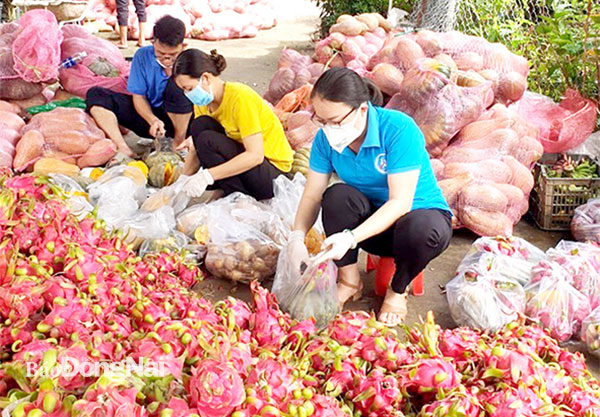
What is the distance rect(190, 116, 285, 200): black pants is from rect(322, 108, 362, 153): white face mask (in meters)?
0.84

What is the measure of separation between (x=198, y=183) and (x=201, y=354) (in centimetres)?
176

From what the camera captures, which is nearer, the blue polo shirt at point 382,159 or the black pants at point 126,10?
the blue polo shirt at point 382,159

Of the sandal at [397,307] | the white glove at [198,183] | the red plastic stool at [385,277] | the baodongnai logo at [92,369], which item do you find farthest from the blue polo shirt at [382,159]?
the baodongnai logo at [92,369]

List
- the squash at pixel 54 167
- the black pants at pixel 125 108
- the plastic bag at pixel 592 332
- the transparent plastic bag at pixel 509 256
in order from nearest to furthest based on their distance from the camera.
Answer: the plastic bag at pixel 592 332 → the transparent plastic bag at pixel 509 256 → the squash at pixel 54 167 → the black pants at pixel 125 108

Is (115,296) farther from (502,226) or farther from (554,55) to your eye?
(554,55)

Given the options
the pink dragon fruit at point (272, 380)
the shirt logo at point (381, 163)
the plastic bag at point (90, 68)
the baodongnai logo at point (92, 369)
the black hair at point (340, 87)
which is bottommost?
the plastic bag at point (90, 68)

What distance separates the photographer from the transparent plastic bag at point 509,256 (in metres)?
2.74

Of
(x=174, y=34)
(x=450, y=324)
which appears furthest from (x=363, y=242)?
(x=174, y=34)

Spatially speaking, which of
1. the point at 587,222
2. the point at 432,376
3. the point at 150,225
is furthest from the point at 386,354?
the point at 587,222

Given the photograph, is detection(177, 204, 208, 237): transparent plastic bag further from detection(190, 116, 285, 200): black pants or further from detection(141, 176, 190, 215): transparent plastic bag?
detection(190, 116, 285, 200): black pants

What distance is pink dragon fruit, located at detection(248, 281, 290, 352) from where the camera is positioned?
1797 millimetres

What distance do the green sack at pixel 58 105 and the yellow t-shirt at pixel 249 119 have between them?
1.44 m

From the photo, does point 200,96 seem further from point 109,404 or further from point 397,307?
point 109,404

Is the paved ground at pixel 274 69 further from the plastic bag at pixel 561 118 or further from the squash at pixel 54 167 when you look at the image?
the squash at pixel 54 167
